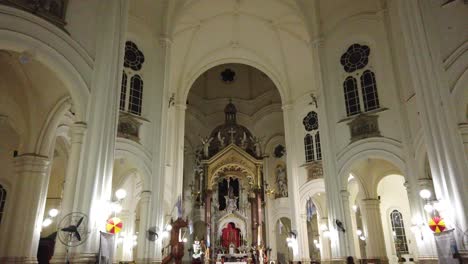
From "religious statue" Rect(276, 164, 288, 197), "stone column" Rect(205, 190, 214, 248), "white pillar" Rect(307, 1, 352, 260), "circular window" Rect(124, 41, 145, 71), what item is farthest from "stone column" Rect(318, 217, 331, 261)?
"circular window" Rect(124, 41, 145, 71)

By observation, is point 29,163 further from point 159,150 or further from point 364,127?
point 364,127

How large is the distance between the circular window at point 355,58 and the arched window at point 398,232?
12.2 m

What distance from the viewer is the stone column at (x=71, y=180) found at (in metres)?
9.53

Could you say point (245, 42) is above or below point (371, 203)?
above

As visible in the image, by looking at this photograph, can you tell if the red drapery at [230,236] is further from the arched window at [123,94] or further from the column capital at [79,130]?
the column capital at [79,130]

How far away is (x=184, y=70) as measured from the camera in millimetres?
23625

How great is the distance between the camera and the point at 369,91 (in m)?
17.1

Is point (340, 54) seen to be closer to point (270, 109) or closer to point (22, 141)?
point (270, 109)

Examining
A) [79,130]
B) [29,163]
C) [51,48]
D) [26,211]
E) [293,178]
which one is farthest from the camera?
[293,178]

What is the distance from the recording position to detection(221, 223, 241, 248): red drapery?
26.8 meters

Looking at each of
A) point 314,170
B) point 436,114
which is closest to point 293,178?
point 314,170

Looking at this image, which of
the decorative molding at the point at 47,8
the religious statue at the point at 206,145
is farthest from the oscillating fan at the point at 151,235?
the religious statue at the point at 206,145

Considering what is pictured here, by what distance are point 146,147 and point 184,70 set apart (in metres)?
8.81

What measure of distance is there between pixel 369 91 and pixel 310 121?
655 centimetres
